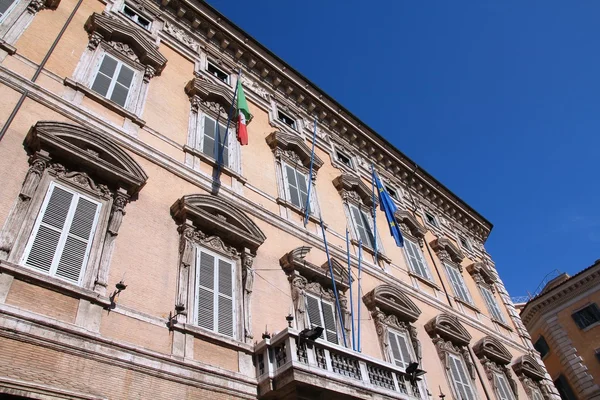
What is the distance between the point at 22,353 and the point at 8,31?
6.41 m

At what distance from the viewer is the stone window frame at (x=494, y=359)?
49.2ft

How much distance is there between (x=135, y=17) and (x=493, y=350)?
14.4m

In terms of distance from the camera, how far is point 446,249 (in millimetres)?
19359

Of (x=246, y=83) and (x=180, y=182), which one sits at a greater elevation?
(x=246, y=83)

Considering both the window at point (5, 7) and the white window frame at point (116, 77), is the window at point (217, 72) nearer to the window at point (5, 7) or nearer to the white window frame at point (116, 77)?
the white window frame at point (116, 77)

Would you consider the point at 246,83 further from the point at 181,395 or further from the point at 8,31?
the point at 181,395

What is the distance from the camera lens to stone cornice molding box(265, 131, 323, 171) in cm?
1399

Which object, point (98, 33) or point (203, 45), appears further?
point (203, 45)

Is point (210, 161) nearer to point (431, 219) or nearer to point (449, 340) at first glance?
point (449, 340)

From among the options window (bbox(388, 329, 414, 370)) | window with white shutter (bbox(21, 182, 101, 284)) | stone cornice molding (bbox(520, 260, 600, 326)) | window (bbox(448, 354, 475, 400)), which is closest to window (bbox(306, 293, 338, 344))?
window (bbox(388, 329, 414, 370))

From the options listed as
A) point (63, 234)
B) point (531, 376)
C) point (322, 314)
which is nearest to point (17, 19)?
point (63, 234)

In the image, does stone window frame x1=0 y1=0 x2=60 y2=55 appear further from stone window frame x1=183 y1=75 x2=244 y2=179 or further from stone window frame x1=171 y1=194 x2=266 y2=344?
stone window frame x1=171 y1=194 x2=266 y2=344

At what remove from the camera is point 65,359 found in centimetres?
630

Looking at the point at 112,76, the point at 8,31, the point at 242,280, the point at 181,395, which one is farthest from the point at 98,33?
the point at 181,395
